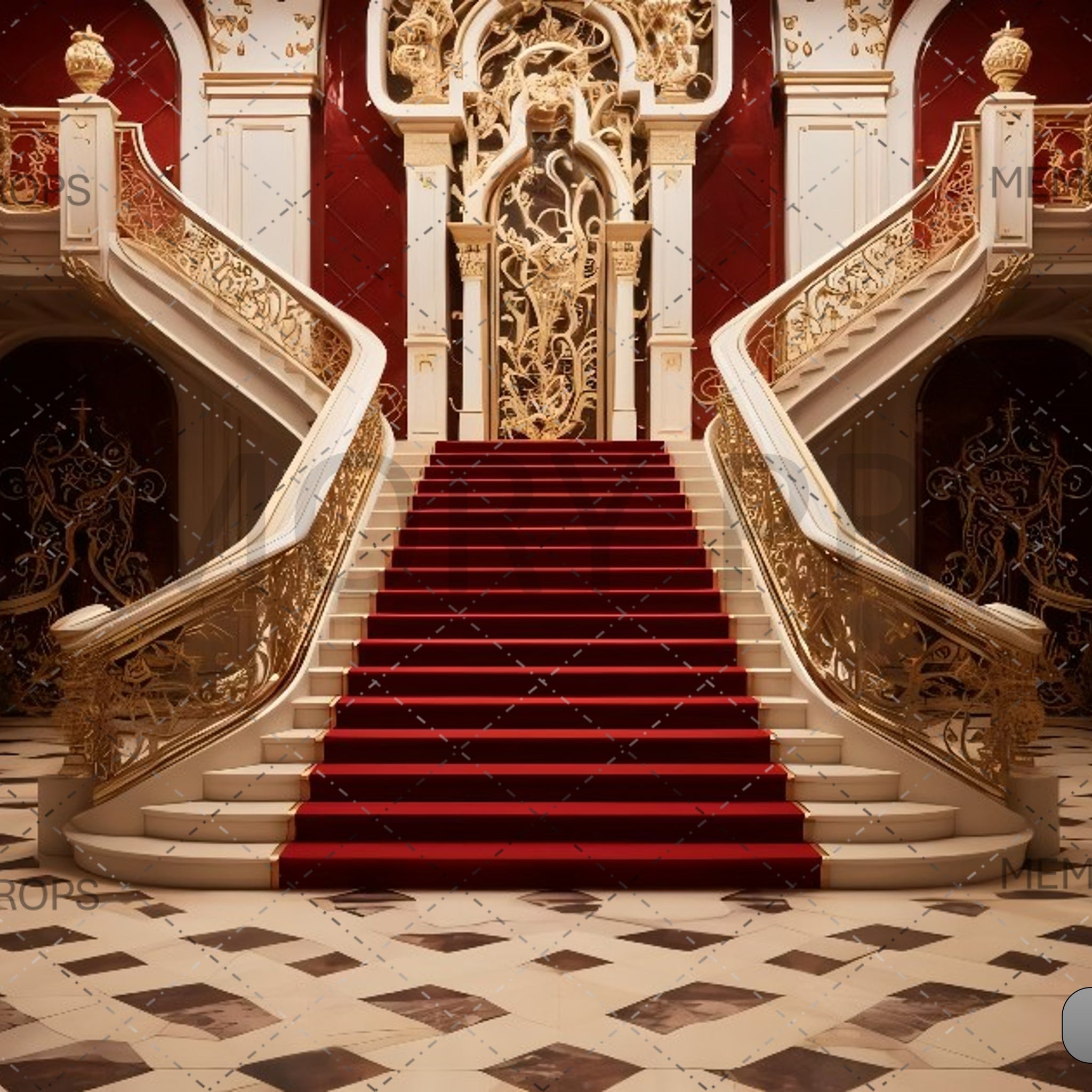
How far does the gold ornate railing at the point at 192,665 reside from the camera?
4.83m

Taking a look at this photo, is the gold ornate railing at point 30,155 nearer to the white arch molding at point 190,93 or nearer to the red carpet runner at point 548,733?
the white arch molding at point 190,93

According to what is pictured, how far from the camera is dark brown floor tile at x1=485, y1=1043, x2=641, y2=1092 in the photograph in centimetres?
276

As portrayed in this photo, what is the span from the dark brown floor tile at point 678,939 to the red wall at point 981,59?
774 centimetres

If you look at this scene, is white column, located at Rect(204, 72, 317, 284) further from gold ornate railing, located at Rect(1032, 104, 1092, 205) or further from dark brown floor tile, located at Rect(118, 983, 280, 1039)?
dark brown floor tile, located at Rect(118, 983, 280, 1039)

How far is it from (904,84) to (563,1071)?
29.9 feet

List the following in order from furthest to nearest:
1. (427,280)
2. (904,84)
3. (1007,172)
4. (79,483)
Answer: (904,84)
(427,280)
(79,483)
(1007,172)

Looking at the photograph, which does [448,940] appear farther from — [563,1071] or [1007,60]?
[1007,60]

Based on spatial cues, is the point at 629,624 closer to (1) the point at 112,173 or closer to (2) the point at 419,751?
(2) the point at 419,751

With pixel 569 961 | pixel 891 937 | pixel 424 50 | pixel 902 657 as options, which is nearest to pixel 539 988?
pixel 569 961

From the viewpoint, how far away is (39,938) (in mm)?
3836

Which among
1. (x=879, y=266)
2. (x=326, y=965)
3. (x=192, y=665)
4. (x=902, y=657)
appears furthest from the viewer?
(x=879, y=266)

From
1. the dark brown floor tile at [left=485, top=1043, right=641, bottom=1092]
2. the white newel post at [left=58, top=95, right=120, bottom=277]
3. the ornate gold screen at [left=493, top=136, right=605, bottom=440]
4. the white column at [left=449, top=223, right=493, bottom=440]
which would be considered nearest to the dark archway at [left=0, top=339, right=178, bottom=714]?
the white newel post at [left=58, top=95, right=120, bottom=277]

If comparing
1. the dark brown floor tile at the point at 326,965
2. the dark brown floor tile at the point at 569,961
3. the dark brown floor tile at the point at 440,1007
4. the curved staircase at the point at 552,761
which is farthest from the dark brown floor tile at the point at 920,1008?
the dark brown floor tile at the point at 326,965

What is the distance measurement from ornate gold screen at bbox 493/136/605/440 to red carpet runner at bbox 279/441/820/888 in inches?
122
